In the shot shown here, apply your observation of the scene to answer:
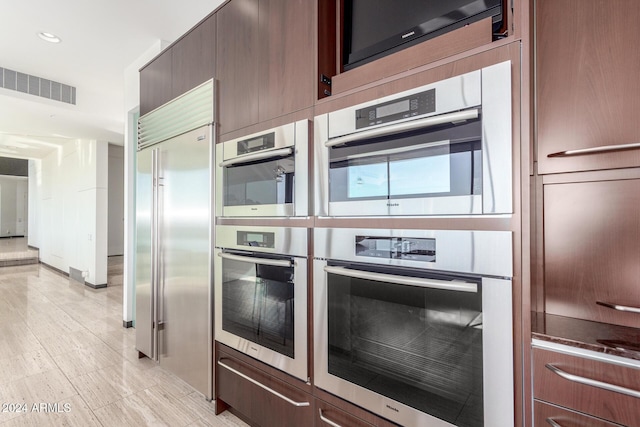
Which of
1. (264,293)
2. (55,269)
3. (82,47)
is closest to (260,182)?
(264,293)

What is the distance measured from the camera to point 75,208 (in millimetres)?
6348

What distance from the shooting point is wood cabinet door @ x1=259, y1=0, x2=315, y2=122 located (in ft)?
5.14

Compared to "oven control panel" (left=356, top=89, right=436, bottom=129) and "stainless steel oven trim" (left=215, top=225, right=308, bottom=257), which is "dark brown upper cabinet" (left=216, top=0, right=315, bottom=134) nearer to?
"oven control panel" (left=356, top=89, right=436, bottom=129)

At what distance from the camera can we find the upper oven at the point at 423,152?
1.02 m

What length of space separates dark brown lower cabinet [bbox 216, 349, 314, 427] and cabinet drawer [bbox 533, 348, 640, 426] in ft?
3.29

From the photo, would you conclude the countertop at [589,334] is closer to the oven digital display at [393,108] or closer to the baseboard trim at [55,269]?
the oven digital display at [393,108]

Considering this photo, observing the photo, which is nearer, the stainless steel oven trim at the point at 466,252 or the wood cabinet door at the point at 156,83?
the stainless steel oven trim at the point at 466,252

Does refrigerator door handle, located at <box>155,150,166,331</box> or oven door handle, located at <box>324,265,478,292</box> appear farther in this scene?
refrigerator door handle, located at <box>155,150,166,331</box>

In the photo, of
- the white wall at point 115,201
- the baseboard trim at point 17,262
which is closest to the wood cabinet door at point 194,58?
the white wall at point 115,201

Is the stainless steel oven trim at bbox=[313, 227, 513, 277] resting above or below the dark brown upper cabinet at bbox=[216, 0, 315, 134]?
below

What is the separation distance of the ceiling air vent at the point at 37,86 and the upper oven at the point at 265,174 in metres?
3.58

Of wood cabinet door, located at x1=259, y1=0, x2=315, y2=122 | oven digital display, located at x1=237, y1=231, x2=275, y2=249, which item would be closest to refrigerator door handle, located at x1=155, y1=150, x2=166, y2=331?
oven digital display, located at x1=237, y1=231, x2=275, y2=249

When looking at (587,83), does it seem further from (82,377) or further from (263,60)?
(82,377)

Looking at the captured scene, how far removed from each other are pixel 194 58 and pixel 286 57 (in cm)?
99
